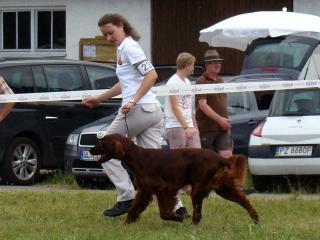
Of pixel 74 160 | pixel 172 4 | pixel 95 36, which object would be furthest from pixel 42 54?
pixel 74 160

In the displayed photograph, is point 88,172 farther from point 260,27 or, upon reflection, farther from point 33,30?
point 33,30

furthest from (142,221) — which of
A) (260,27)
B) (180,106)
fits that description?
(260,27)

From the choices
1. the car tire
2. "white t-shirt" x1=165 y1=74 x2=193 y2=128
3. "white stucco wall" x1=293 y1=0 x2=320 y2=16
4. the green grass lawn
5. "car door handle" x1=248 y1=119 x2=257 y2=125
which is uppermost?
"white stucco wall" x1=293 y1=0 x2=320 y2=16

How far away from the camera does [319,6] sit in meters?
20.6

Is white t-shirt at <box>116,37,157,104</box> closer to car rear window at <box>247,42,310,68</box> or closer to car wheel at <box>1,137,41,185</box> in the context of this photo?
car wheel at <box>1,137,41,185</box>

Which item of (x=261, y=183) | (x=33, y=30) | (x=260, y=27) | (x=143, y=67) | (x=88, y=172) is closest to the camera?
(x=143, y=67)

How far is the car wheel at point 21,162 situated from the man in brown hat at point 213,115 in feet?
11.7

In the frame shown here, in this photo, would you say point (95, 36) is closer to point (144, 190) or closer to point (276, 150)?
point (276, 150)

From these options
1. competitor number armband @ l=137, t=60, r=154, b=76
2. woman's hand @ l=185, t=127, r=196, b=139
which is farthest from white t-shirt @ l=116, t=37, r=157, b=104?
woman's hand @ l=185, t=127, r=196, b=139

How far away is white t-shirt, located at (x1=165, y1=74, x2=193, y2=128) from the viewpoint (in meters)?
10.5

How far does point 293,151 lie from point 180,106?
2.18 meters

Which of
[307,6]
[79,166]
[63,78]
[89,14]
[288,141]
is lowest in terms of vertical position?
[79,166]

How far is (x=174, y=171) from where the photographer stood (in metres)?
8.43

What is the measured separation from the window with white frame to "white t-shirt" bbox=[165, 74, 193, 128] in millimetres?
13226
